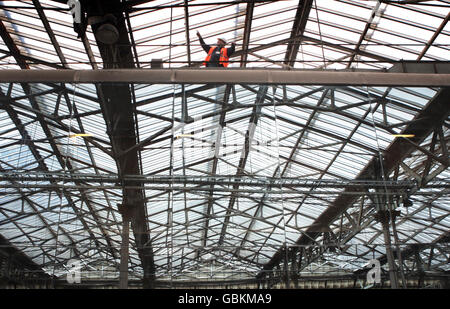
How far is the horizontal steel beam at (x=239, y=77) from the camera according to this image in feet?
35.4

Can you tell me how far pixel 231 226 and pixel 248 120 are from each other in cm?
271

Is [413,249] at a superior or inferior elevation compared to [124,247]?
inferior

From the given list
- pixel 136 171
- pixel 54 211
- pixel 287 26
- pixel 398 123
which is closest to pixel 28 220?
pixel 54 211

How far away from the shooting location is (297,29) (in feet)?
50.4

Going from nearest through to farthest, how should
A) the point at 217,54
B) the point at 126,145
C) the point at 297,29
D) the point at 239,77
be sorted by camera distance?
the point at 126,145 → the point at 239,77 → the point at 217,54 → the point at 297,29

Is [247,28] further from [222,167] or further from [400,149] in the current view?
[400,149]

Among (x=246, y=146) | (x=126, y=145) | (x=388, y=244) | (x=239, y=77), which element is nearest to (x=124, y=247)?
(x=126, y=145)

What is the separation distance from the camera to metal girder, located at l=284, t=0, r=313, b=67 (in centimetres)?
1435

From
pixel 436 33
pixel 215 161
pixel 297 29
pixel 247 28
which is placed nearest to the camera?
pixel 215 161

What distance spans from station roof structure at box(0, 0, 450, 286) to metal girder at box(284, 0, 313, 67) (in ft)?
12.3

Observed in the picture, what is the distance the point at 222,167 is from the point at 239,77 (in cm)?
259

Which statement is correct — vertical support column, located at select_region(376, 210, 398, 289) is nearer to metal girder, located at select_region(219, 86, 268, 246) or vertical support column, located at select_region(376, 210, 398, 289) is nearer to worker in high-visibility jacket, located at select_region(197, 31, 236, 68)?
metal girder, located at select_region(219, 86, 268, 246)

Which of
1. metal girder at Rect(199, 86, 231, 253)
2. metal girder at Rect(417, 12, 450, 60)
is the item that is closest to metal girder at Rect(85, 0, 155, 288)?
metal girder at Rect(199, 86, 231, 253)
